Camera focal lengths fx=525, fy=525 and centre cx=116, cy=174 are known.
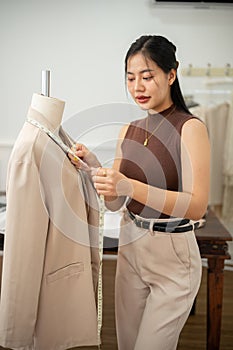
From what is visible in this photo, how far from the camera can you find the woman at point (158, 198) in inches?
60.0

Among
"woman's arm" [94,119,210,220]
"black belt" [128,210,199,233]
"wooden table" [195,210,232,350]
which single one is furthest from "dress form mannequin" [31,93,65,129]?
"wooden table" [195,210,232,350]

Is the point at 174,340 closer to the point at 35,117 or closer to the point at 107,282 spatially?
the point at 35,117

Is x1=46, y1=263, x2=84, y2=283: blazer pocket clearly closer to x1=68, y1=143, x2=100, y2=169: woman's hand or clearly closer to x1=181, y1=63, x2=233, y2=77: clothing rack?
x1=68, y1=143, x2=100, y2=169: woman's hand

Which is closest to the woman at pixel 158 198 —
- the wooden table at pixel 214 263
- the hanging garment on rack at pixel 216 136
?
the wooden table at pixel 214 263

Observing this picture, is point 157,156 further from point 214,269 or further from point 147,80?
point 214,269

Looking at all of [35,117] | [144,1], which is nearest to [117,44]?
[144,1]

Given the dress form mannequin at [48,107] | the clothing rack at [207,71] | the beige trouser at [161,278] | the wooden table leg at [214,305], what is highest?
the clothing rack at [207,71]

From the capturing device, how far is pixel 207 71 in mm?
3805

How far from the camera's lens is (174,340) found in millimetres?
1683

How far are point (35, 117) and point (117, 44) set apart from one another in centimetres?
241

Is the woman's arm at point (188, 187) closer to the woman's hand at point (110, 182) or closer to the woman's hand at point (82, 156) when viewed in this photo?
Result: the woman's hand at point (110, 182)

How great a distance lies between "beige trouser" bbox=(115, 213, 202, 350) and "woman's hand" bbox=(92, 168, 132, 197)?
0.25 meters

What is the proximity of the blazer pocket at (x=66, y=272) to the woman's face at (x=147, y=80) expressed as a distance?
53 cm

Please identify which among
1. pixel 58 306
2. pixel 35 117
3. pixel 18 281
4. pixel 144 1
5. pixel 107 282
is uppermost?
pixel 144 1
